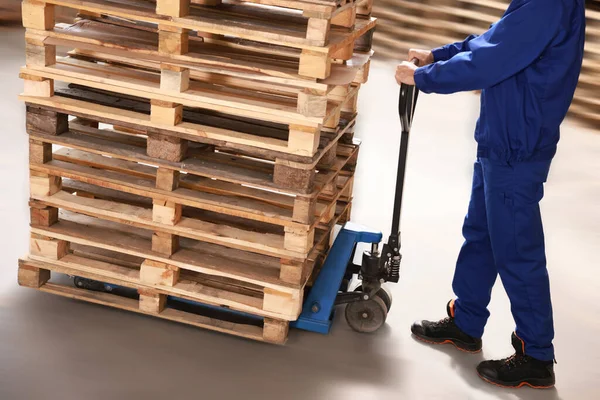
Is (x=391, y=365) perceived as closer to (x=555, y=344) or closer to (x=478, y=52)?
(x=555, y=344)

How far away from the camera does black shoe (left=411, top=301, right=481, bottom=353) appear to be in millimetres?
4621

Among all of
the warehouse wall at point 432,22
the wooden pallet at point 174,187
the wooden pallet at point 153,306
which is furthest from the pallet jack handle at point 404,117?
the warehouse wall at point 432,22

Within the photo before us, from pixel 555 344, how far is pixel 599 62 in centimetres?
492

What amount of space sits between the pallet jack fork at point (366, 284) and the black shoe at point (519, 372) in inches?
25.0

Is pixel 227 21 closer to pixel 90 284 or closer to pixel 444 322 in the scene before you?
pixel 90 284

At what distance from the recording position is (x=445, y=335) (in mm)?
4652

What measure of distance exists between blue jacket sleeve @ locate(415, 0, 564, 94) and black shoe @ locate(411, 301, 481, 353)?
4.52ft

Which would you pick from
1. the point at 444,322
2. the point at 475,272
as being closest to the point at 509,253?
the point at 475,272

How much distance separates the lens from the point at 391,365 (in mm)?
4395

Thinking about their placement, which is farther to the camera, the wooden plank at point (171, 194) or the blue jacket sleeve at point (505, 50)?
the wooden plank at point (171, 194)

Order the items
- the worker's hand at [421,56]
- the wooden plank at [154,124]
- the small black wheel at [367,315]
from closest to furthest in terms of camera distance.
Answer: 1. the wooden plank at [154,124]
2. the worker's hand at [421,56]
3. the small black wheel at [367,315]

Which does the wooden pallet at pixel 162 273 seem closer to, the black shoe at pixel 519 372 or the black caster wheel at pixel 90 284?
the black caster wheel at pixel 90 284

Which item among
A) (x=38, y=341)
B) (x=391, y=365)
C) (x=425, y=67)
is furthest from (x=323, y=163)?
(x=38, y=341)

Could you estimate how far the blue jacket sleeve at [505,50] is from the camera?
3828mm
